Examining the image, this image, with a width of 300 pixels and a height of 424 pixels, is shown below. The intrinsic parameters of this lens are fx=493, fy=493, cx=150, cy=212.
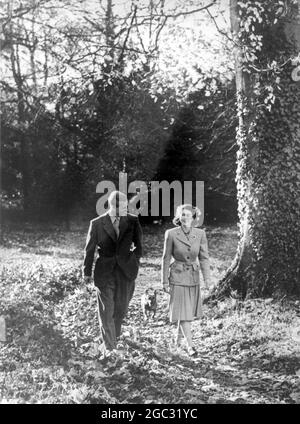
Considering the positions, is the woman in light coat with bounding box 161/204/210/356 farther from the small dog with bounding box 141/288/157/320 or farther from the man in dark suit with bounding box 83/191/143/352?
the small dog with bounding box 141/288/157/320

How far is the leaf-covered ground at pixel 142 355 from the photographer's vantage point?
505 cm

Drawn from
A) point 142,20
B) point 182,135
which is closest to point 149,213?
point 182,135

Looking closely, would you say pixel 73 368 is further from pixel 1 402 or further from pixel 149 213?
pixel 149 213

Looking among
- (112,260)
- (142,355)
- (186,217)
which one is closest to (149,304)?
(142,355)

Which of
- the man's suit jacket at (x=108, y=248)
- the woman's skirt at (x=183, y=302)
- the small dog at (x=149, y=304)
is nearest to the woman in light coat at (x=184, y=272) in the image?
the woman's skirt at (x=183, y=302)

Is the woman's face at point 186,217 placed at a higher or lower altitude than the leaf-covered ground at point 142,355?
higher

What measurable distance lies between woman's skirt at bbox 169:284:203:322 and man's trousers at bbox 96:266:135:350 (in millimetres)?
570

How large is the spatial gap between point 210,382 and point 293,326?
5.96 feet

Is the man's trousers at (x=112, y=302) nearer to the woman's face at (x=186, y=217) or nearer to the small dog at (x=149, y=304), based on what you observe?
the woman's face at (x=186, y=217)

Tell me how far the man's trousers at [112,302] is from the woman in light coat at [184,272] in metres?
0.52

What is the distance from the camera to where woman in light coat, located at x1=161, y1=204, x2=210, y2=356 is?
6332mm

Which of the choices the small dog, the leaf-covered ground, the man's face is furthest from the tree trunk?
the man's face

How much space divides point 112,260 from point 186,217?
1.09 m

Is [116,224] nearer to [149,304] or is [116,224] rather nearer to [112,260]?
[112,260]
